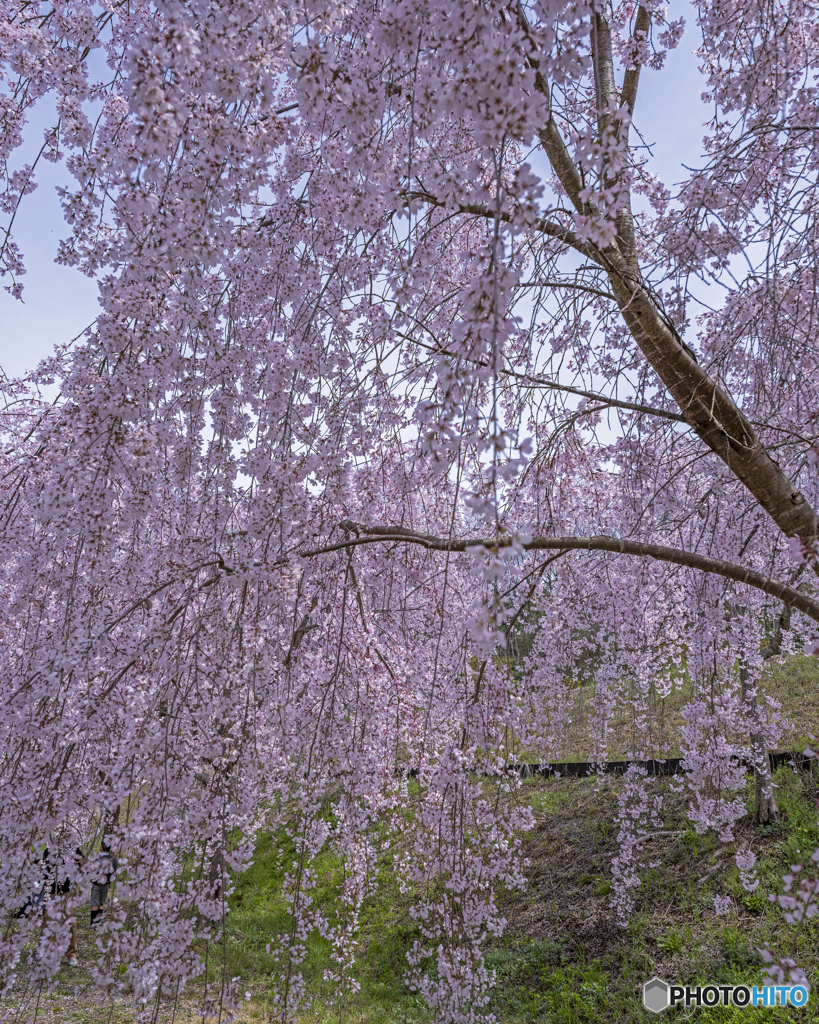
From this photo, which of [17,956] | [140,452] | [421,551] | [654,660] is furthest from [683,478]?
[17,956]

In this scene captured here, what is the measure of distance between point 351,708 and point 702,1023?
3.34 m

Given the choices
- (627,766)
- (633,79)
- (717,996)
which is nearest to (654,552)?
(633,79)

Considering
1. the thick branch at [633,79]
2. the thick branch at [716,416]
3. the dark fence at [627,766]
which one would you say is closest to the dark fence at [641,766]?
the dark fence at [627,766]

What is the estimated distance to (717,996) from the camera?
409 cm

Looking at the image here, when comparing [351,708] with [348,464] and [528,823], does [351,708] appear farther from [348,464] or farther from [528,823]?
[348,464]

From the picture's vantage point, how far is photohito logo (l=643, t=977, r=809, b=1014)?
3.72 m

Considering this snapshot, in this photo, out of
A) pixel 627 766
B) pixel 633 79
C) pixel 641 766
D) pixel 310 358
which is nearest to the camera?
pixel 310 358

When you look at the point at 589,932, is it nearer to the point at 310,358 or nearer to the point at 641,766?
the point at 641,766

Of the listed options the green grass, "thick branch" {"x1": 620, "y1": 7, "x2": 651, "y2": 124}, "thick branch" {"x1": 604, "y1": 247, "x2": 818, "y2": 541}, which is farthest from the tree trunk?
"thick branch" {"x1": 620, "y1": 7, "x2": 651, "y2": 124}

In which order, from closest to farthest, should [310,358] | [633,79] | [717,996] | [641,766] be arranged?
[310,358]
[633,79]
[717,996]
[641,766]

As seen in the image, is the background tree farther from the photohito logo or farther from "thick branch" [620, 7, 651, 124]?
the photohito logo

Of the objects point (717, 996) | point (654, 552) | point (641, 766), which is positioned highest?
point (654, 552)

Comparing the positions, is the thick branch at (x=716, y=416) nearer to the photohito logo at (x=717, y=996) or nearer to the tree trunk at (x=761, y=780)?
the photohito logo at (x=717, y=996)

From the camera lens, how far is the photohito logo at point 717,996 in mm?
3717
